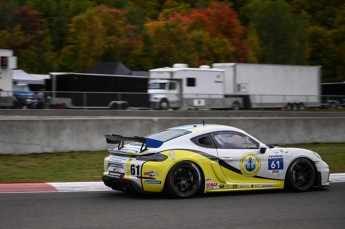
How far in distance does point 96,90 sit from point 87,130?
20.3 metres

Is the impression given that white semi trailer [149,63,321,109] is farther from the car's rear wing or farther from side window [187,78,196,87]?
the car's rear wing

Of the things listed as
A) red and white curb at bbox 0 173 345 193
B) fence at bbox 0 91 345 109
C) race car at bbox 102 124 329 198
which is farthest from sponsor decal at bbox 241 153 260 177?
fence at bbox 0 91 345 109

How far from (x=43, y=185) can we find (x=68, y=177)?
4.68 ft

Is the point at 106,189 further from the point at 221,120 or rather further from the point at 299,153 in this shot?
the point at 221,120

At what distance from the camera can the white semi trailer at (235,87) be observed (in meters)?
36.1

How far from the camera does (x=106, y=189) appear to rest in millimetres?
11172

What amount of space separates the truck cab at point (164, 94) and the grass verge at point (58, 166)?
57.0ft

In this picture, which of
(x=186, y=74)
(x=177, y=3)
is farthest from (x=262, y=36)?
(x=186, y=74)

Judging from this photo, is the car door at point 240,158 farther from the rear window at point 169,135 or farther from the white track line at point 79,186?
the white track line at point 79,186

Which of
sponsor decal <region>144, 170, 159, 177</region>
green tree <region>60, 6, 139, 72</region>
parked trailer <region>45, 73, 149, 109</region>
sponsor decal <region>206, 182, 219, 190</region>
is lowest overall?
sponsor decal <region>206, 182, 219, 190</region>

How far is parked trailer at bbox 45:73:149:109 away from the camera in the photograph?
30812 mm

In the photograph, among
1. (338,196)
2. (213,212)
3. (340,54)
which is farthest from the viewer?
(340,54)

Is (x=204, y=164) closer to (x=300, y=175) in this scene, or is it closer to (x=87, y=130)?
(x=300, y=175)

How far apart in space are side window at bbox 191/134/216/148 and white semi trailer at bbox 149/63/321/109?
23.3 metres
